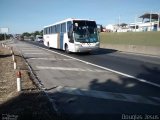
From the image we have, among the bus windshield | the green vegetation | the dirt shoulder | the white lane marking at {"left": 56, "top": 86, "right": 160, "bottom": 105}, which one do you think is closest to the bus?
the bus windshield

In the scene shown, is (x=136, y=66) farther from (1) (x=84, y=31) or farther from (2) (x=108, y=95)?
(1) (x=84, y=31)

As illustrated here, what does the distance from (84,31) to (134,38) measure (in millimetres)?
10231

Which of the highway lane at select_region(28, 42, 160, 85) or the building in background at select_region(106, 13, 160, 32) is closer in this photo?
the highway lane at select_region(28, 42, 160, 85)

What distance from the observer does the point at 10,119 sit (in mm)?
6598

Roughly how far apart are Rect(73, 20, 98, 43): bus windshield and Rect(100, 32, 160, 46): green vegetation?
7.24 metres

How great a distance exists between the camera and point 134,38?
33500 mm

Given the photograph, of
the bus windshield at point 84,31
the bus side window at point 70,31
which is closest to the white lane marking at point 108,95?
the bus windshield at point 84,31

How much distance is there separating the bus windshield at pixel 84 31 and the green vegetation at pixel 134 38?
7.24 metres

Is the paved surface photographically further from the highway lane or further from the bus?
the bus

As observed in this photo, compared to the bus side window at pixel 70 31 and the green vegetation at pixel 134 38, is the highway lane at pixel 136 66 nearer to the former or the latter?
the bus side window at pixel 70 31

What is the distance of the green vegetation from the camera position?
29.2 meters

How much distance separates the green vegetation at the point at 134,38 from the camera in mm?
29250

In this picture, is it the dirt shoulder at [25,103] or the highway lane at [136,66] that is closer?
the dirt shoulder at [25,103]

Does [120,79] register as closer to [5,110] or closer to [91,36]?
[5,110]
